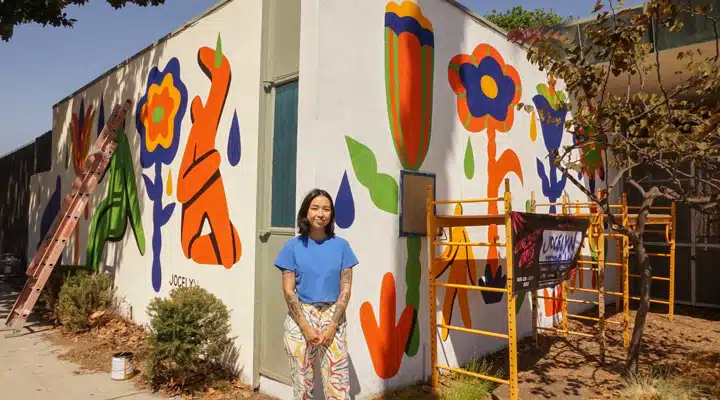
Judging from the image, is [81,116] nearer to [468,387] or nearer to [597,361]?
[468,387]

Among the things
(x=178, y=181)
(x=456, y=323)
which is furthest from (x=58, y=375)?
(x=456, y=323)

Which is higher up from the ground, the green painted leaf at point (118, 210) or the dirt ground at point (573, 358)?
the green painted leaf at point (118, 210)

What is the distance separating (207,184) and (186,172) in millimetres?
688

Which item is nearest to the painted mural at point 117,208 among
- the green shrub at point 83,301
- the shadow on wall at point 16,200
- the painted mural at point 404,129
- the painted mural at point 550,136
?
the green shrub at point 83,301

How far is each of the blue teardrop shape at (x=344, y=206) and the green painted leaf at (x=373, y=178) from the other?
208 millimetres

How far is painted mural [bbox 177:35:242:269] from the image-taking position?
645 cm

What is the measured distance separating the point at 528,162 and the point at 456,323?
3.42m

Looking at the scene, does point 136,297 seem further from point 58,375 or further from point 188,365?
point 188,365

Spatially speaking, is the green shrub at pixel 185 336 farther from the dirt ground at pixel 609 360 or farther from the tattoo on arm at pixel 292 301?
the dirt ground at pixel 609 360

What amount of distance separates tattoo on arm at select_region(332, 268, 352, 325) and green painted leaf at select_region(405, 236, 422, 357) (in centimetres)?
197

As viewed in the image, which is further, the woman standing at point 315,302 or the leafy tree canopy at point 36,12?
the leafy tree canopy at point 36,12

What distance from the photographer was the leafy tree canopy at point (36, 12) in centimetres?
1014

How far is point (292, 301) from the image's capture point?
403cm

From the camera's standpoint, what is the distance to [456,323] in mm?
6797
